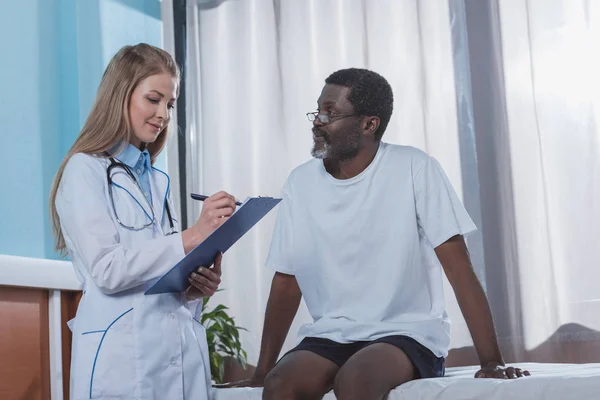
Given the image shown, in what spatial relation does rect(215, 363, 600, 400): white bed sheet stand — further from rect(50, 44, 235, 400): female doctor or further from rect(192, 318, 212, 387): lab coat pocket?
rect(50, 44, 235, 400): female doctor

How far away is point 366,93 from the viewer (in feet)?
7.73

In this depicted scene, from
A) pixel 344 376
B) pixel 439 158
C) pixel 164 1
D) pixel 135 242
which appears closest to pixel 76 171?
pixel 135 242

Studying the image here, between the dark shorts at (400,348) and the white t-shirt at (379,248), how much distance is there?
0.02m

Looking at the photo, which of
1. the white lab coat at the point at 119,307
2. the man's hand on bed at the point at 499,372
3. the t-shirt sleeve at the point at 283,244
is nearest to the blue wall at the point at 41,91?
the t-shirt sleeve at the point at 283,244

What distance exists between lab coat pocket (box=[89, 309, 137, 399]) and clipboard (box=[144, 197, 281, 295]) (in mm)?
101

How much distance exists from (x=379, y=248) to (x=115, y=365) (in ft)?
2.80

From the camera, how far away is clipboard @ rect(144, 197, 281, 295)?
1.50 meters

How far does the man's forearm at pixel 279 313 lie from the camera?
225 cm

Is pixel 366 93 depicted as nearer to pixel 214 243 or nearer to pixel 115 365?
pixel 214 243

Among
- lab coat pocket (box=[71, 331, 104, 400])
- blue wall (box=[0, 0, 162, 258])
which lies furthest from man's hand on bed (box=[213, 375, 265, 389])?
blue wall (box=[0, 0, 162, 258])

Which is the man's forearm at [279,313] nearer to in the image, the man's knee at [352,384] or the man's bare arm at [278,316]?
the man's bare arm at [278,316]

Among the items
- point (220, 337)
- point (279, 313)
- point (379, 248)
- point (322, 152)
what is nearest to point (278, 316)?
point (279, 313)

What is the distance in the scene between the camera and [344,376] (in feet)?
5.94

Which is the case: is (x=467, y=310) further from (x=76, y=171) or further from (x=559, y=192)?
(x=559, y=192)
